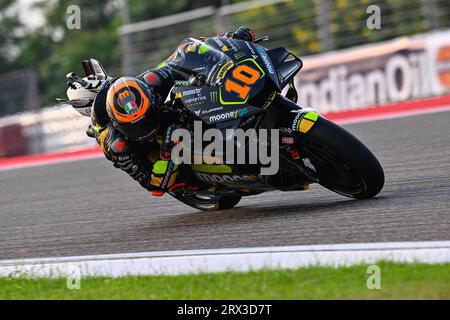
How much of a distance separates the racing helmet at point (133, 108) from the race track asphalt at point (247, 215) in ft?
2.60

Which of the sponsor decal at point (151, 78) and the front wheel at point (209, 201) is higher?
the sponsor decal at point (151, 78)

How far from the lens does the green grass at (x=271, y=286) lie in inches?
169

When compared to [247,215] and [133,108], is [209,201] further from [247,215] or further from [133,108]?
[133,108]

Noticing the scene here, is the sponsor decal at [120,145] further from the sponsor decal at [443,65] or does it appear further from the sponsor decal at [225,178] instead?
the sponsor decal at [443,65]

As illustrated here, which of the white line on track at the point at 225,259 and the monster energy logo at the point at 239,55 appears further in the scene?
the monster energy logo at the point at 239,55

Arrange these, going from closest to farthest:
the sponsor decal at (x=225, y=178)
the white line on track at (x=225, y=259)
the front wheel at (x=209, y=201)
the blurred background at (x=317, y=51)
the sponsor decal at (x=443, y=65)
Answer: the white line on track at (x=225, y=259) < the sponsor decal at (x=225, y=178) < the front wheel at (x=209, y=201) < the sponsor decal at (x=443, y=65) < the blurred background at (x=317, y=51)

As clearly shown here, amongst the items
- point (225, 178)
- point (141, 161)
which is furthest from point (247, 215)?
point (141, 161)

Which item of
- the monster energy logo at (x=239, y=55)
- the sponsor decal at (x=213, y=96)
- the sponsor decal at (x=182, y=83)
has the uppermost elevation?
the monster energy logo at (x=239, y=55)

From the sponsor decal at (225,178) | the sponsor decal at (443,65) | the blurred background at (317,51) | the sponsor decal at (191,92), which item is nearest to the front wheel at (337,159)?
the sponsor decal at (225,178)

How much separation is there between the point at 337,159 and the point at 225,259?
1.01 meters

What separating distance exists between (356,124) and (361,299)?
800cm

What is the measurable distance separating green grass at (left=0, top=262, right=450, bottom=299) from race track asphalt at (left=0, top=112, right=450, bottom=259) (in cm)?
52

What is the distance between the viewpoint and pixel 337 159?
5.77 meters

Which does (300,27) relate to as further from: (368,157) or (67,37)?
(67,37)
